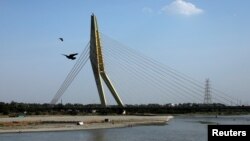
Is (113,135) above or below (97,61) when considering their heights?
below

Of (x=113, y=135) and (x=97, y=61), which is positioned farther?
(x=97, y=61)

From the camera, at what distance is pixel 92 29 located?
3514 inches

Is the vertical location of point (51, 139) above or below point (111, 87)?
below

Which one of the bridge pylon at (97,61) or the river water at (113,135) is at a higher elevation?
the bridge pylon at (97,61)

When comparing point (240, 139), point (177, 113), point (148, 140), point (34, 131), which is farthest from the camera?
point (177, 113)

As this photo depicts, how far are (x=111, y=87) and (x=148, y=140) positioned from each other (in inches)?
1657

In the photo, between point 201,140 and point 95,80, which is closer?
point 201,140

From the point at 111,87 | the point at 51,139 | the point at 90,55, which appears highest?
the point at 90,55

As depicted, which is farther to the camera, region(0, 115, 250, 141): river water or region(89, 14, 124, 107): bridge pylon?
region(89, 14, 124, 107): bridge pylon

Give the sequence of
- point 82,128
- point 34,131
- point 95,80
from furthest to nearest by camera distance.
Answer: point 95,80 → point 82,128 → point 34,131

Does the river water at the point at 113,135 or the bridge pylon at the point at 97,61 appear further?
the bridge pylon at the point at 97,61

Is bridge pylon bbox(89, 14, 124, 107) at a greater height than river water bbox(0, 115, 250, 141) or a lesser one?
greater

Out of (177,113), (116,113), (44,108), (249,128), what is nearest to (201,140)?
(249,128)

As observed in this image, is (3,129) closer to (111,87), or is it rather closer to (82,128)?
(82,128)
